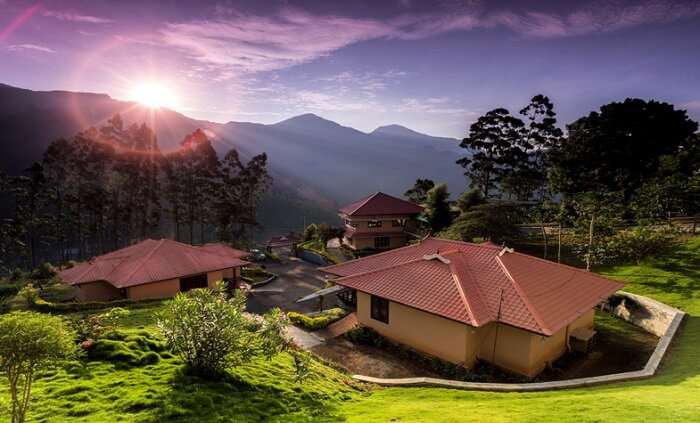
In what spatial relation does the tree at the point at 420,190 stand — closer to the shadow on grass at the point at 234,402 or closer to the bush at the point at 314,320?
the bush at the point at 314,320

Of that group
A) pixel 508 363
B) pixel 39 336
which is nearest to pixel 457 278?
pixel 508 363

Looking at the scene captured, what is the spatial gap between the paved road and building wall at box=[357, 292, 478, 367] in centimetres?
947

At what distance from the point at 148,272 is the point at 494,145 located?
4828 cm

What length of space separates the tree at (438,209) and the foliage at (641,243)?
19196mm

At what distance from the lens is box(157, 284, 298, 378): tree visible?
34.3 ft

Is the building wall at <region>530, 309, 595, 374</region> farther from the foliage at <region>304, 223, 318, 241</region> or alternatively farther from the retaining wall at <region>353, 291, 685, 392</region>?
the foliage at <region>304, 223, 318, 241</region>

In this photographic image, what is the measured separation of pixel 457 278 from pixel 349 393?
27.6ft

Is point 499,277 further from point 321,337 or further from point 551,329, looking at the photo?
point 321,337

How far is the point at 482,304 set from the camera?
55.9 ft

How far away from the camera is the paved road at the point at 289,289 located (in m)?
28.7

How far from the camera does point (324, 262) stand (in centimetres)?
4528

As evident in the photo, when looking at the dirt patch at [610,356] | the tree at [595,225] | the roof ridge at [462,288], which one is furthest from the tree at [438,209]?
the dirt patch at [610,356]

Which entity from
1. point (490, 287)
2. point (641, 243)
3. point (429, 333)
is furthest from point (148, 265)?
point (641, 243)

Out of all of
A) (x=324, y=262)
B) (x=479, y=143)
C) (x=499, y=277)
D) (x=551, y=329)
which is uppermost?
(x=479, y=143)
